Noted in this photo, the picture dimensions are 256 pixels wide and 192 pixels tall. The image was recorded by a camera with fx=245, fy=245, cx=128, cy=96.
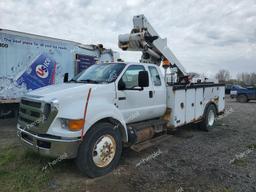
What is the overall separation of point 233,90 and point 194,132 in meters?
15.0

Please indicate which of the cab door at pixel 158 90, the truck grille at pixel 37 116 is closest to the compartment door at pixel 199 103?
the cab door at pixel 158 90

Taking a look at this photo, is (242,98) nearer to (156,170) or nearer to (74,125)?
(156,170)

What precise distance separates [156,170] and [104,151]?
3.76ft

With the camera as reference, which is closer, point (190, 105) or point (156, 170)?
point (156, 170)

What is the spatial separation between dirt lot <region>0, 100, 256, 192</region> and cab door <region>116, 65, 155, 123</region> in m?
0.98

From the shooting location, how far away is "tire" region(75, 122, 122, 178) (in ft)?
14.0

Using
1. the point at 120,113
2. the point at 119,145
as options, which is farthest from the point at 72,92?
the point at 119,145

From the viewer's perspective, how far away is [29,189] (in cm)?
396

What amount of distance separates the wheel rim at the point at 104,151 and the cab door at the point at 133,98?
29.9 inches

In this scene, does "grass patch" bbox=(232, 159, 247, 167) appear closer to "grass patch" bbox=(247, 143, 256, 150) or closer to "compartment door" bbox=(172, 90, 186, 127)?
"grass patch" bbox=(247, 143, 256, 150)

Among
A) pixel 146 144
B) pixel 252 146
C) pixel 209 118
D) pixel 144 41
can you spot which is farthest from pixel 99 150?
pixel 209 118

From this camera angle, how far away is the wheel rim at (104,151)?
4.48m

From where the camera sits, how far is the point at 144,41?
273 inches

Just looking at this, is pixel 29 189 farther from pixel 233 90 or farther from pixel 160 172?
pixel 233 90
